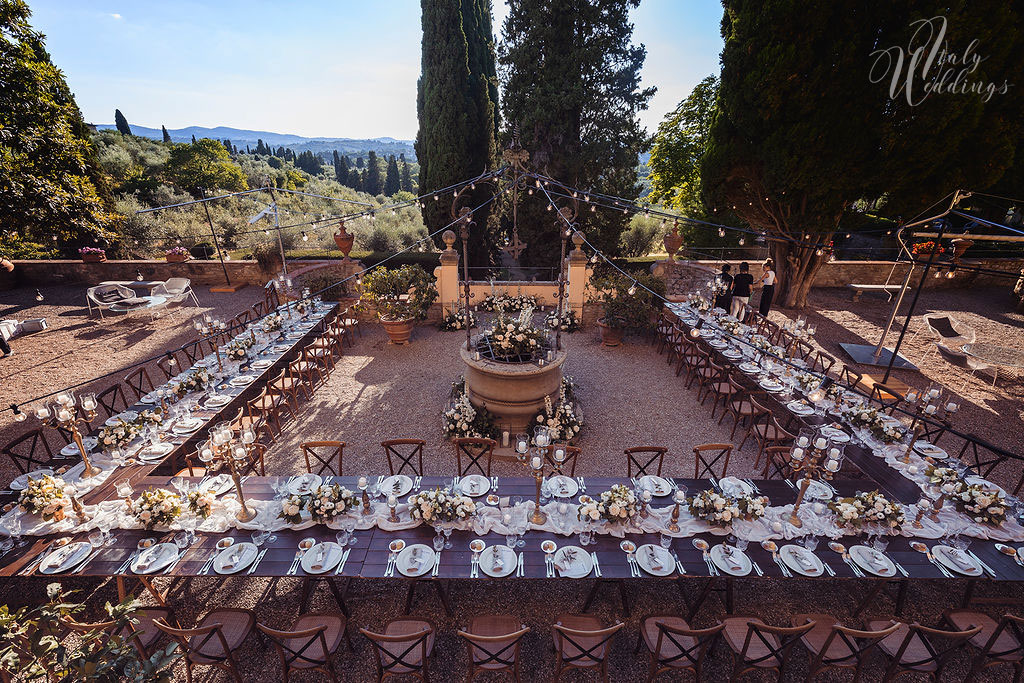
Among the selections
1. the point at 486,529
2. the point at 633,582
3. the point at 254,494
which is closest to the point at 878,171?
the point at 633,582

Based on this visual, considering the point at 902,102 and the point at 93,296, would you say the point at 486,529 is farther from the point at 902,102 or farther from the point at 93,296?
the point at 93,296

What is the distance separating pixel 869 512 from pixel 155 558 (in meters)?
6.72

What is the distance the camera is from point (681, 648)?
11.1ft

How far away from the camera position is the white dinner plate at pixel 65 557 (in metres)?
3.60

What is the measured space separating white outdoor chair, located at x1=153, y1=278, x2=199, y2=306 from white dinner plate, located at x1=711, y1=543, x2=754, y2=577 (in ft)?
48.9

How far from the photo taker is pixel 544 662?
3.81 m

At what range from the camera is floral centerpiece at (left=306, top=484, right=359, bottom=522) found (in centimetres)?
412

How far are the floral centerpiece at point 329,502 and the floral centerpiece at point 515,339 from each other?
349cm

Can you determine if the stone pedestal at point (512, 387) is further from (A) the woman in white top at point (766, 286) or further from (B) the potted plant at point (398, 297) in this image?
(A) the woman in white top at point (766, 286)

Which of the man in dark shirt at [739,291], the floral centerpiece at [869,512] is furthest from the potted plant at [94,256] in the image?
the floral centerpiece at [869,512]

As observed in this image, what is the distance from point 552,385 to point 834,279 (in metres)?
14.4

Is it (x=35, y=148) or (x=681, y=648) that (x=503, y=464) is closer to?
(x=681, y=648)

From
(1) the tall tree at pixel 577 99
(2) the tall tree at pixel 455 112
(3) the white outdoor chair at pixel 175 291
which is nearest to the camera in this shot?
(3) the white outdoor chair at pixel 175 291

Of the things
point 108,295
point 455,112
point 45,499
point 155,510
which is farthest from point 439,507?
point 108,295
